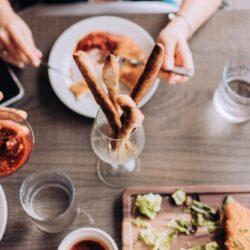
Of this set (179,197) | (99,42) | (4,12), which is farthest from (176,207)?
(4,12)

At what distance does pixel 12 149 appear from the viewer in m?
1.06

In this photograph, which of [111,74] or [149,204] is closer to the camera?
[111,74]

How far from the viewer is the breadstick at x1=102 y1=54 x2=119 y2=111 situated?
2.70 feet

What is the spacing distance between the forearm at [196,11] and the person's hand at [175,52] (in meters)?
0.07

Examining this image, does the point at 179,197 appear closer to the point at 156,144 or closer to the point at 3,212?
the point at 156,144

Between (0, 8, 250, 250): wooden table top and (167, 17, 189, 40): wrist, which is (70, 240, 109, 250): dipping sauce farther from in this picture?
(167, 17, 189, 40): wrist

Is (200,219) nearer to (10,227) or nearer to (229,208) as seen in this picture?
(229,208)

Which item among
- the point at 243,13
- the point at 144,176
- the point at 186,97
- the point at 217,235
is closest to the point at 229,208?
the point at 217,235

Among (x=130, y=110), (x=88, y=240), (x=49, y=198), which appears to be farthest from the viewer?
(x=49, y=198)

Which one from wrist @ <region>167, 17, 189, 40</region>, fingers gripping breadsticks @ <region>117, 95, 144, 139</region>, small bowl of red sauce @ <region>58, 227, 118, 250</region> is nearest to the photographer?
fingers gripping breadsticks @ <region>117, 95, 144, 139</region>

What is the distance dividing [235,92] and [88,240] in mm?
566

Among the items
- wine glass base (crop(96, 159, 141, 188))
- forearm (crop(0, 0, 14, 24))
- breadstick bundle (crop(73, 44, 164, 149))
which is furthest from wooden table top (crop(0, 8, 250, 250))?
breadstick bundle (crop(73, 44, 164, 149))

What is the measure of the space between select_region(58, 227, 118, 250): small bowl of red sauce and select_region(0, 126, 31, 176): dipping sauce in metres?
0.21

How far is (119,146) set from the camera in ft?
3.25
